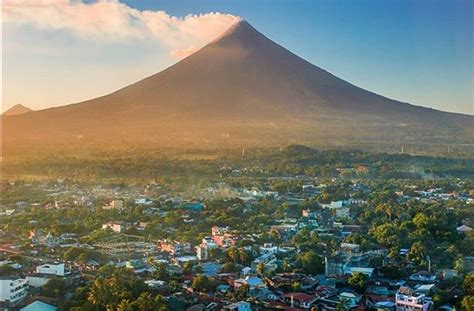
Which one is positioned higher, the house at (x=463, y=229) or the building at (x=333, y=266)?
the house at (x=463, y=229)

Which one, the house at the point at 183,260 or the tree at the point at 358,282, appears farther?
the house at the point at 183,260

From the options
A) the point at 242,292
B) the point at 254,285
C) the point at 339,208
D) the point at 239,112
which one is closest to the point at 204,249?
the point at 254,285

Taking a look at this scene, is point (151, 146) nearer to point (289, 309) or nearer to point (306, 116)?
point (306, 116)

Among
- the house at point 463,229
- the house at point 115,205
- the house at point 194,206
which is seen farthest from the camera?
the house at point 115,205

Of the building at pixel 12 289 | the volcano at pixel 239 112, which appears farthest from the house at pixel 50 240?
the volcano at pixel 239 112

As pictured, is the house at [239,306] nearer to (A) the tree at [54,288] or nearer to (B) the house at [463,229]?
(A) the tree at [54,288]

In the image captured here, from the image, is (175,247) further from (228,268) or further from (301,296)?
(301,296)

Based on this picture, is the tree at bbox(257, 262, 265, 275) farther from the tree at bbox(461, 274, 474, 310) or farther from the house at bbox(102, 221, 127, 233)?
the house at bbox(102, 221, 127, 233)

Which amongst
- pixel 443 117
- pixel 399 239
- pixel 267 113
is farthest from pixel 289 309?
pixel 443 117
